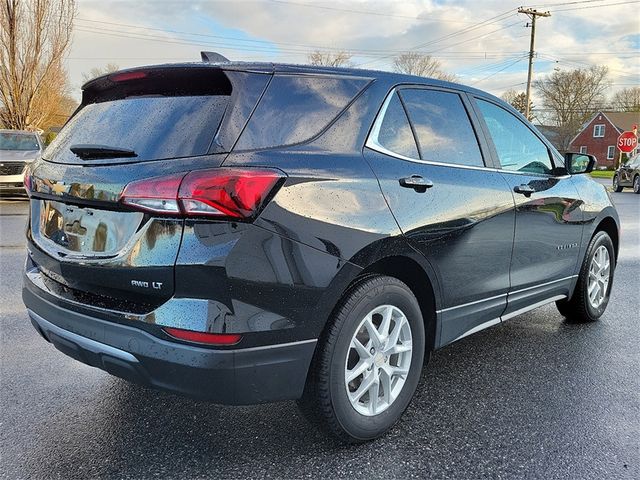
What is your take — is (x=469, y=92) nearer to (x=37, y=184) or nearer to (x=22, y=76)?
(x=37, y=184)

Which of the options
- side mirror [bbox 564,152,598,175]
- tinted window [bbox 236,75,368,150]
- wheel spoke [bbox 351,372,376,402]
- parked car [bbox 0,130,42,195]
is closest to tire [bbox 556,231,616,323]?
side mirror [bbox 564,152,598,175]

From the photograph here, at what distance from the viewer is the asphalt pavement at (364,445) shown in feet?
7.97

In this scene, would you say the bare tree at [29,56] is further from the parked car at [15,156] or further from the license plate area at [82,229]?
the license plate area at [82,229]

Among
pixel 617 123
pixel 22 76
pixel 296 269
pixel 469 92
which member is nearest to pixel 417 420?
pixel 296 269

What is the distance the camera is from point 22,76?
21.8 metres

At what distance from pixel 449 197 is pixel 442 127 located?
46cm

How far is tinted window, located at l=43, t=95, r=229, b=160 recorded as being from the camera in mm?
2217

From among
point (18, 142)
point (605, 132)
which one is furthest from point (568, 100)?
point (18, 142)

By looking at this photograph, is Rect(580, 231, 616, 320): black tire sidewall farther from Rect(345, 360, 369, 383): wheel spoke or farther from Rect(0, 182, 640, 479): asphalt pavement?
Rect(345, 360, 369, 383): wheel spoke

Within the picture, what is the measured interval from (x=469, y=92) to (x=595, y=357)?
200 cm

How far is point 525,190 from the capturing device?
354 cm

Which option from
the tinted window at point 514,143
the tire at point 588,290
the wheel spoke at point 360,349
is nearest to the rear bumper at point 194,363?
the wheel spoke at point 360,349

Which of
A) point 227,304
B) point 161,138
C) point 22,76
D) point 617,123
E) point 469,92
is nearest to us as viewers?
point 227,304

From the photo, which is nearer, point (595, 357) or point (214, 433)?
point (214, 433)
